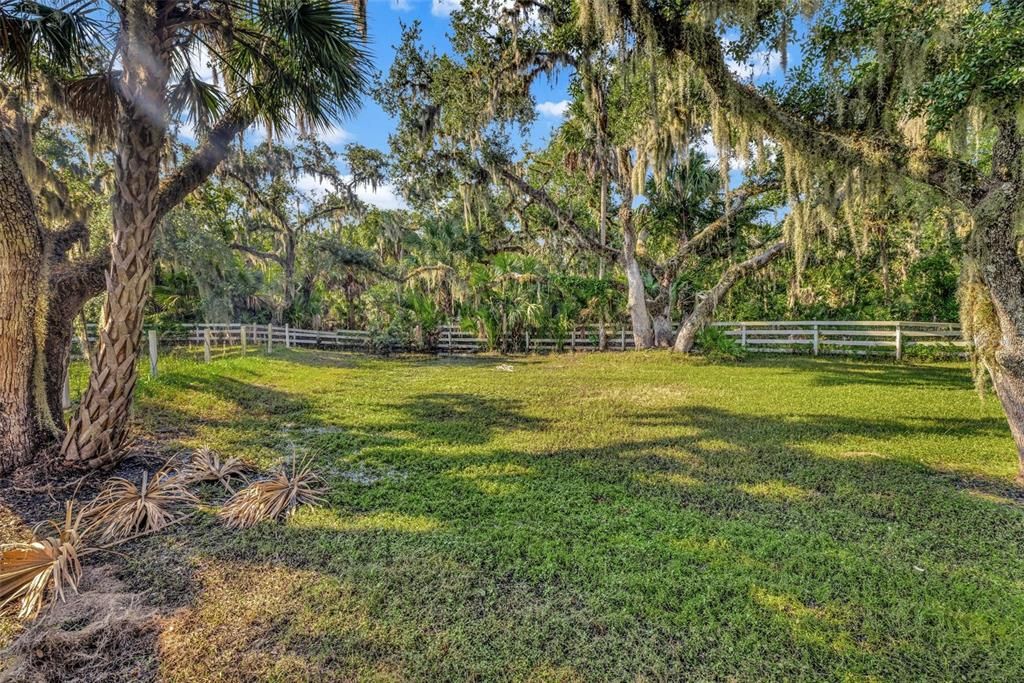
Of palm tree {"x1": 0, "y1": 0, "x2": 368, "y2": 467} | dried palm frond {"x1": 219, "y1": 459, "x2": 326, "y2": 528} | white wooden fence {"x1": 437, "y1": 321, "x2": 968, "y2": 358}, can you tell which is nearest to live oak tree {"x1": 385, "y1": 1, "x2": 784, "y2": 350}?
white wooden fence {"x1": 437, "y1": 321, "x2": 968, "y2": 358}

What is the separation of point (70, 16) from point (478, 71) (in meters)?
7.51

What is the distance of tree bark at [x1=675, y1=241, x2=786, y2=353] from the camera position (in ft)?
34.8

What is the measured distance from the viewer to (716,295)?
11141mm

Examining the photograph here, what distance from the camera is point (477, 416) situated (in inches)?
234

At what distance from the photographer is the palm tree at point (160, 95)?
366 cm

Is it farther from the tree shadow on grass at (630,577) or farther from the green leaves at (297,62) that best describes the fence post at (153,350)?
the tree shadow on grass at (630,577)

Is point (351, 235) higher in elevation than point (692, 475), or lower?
higher

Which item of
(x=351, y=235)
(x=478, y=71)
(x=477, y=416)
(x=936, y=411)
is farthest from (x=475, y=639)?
(x=351, y=235)

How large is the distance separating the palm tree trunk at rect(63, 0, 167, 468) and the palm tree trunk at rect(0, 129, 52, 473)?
376mm

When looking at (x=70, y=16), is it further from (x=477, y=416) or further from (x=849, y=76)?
(x=849, y=76)

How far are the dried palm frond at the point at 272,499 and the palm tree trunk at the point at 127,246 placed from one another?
1.49 metres

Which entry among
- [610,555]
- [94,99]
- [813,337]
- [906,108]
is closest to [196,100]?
[94,99]

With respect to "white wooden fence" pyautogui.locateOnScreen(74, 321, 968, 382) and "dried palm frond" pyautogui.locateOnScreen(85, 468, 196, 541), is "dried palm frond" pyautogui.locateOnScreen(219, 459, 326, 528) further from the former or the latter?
"white wooden fence" pyautogui.locateOnScreen(74, 321, 968, 382)

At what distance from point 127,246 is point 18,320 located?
108 cm
